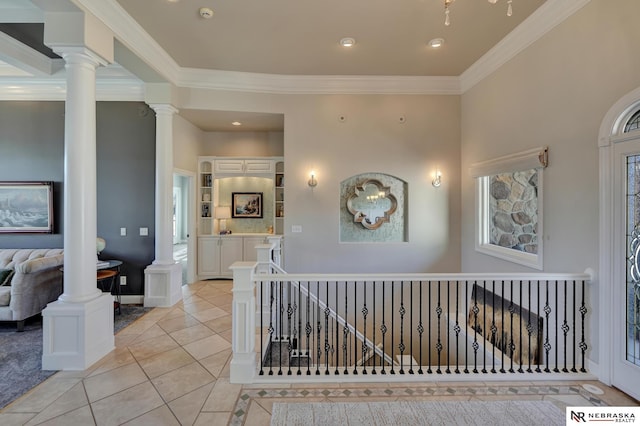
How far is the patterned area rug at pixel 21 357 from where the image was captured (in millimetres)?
2456

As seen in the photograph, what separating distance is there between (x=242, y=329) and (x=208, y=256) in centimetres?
367

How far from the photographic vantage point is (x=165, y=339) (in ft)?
11.0

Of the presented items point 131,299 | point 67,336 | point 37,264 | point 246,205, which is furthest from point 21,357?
point 246,205

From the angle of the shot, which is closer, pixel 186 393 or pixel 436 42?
pixel 186 393

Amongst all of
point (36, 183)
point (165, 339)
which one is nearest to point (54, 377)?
point (165, 339)

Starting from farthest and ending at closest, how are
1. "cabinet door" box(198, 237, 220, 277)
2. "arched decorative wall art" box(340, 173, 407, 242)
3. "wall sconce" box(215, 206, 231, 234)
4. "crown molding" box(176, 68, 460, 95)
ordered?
1. "wall sconce" box(215, 206, 231, 234)
2. "cabinet door" box(198, 237, 220, 277)
3. "arched decorative wall art" box(340, 173, 407, 242)
4. "crown molding" box(176, 68, 460, 95)

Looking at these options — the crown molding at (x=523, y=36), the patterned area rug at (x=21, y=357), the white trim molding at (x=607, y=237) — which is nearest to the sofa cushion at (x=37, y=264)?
the patterned area rug at (x=21, y=357)

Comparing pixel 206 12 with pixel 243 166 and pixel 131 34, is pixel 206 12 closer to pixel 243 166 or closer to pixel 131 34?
pixel 131 34

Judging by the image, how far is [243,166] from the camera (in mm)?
6039

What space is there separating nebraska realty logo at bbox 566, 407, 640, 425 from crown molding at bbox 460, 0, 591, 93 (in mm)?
3505

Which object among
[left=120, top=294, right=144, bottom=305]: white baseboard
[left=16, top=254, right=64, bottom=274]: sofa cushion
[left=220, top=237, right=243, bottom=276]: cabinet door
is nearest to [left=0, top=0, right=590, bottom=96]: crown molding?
[left=16, top=254, right=64, bottom=274]: sofa cushion

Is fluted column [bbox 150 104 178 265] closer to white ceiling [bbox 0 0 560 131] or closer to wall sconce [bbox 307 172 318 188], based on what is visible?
white ceiling [bbox 0 0 560 131]

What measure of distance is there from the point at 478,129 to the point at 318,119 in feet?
8.38

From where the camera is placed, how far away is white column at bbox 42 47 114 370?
2715 millimetres
